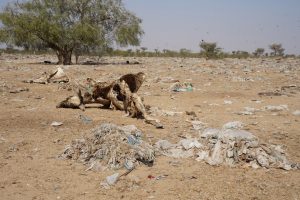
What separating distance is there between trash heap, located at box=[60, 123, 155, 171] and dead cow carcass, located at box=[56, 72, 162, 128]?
5.81 ft

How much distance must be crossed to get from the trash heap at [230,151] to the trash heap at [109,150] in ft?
1.22

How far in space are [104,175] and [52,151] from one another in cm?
103

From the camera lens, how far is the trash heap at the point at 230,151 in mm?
4555

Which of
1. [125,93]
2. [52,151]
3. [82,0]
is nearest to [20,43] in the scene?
[82,0]

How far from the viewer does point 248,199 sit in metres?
3.79

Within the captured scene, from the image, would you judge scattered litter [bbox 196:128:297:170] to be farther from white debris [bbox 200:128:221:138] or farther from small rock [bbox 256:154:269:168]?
white debris [bbox 200:128:221:138]

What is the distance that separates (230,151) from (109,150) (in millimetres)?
1422

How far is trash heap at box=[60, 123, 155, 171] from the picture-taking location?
4504mm

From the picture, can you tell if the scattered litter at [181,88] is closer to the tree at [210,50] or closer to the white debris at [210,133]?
the white debris at [210,133]

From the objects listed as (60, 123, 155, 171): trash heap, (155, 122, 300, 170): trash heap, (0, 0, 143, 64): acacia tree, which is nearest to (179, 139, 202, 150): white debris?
(155, 122, 300, 170): trash heap

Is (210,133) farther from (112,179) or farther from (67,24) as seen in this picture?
(67,24)

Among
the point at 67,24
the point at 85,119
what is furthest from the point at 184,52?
the point at 85,119

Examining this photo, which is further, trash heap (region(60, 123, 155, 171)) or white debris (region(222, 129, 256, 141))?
white debris (region(222, 129, 256, 141))

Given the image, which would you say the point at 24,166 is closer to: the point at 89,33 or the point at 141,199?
the point at 141,199
